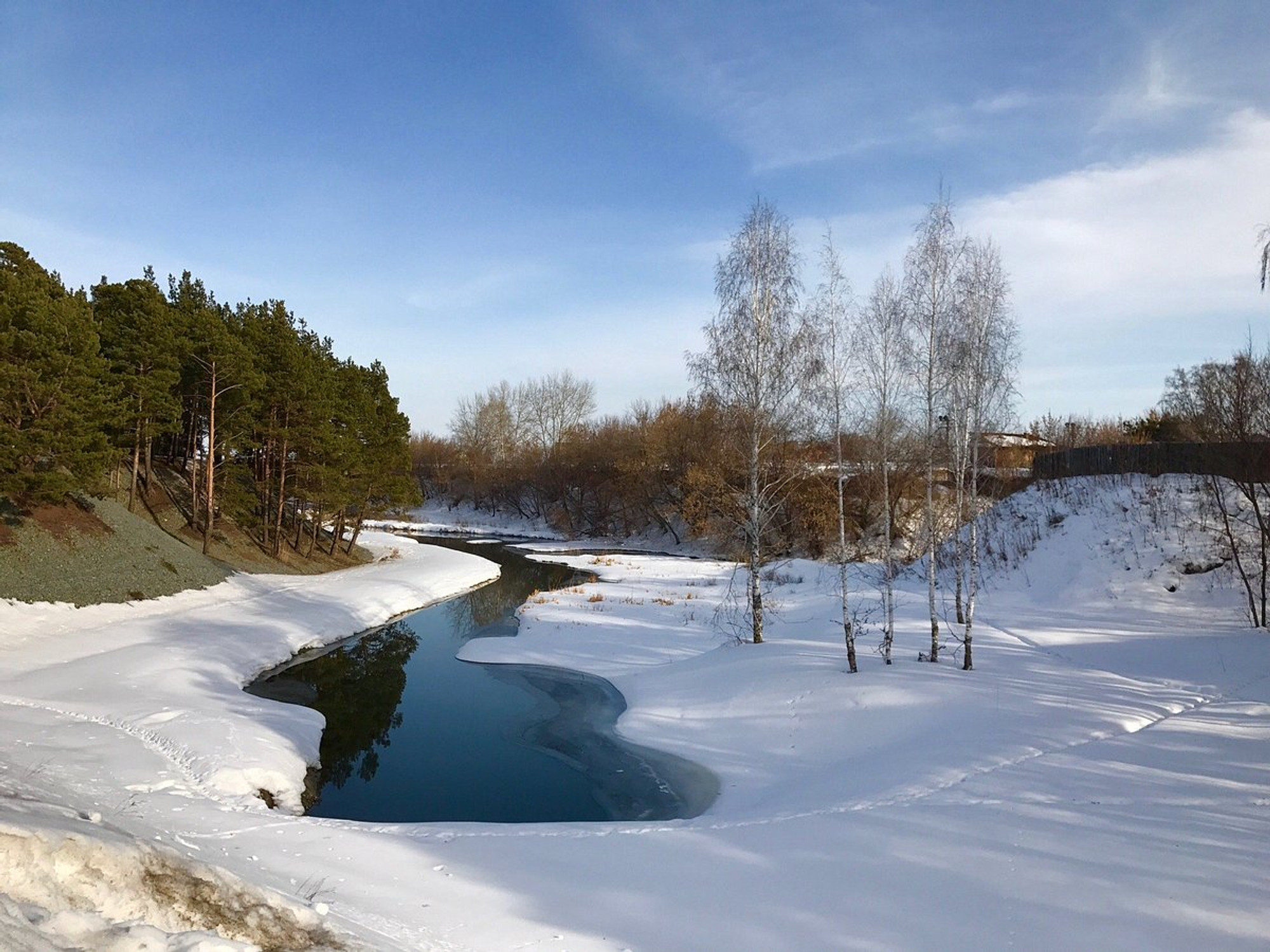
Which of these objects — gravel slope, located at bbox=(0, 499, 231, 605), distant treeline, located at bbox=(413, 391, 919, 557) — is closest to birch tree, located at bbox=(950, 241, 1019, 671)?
distant treeline, located at bbox=(413, 391, 919, 557)

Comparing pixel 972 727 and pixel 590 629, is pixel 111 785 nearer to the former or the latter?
pixel 972 727

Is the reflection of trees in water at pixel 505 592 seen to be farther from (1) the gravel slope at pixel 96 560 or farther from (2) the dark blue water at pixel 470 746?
(1) the gravel slope at pixel 96 560

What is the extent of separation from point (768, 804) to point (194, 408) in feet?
92.1

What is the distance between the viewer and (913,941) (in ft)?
18.5

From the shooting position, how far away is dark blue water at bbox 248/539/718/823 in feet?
33.5

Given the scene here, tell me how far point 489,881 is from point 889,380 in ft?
35.0

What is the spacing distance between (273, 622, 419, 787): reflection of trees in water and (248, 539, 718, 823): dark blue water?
0.13 feet

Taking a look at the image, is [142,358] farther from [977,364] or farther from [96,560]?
[977,364]

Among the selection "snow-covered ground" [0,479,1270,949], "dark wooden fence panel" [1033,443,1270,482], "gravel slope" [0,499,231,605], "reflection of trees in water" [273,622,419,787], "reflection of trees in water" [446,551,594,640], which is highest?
"dark wooden fence panel" [1033,443,1270,482]

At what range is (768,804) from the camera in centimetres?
923

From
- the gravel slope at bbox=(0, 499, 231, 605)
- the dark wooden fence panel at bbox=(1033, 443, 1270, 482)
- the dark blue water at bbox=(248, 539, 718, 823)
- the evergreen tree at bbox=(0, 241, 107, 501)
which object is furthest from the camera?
the evergreen tree at bbox=(0, 241, 107, 501)

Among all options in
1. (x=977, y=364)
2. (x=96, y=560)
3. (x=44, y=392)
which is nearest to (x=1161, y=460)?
(x=977, y=364)

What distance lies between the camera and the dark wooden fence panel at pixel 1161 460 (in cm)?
1681

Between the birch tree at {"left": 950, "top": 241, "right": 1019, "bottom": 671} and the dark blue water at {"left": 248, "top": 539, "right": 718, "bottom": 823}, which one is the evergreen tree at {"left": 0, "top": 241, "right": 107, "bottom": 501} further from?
the birch tree at {"left": 950, "top": 241, "right": 1019, "bottom": 671}
